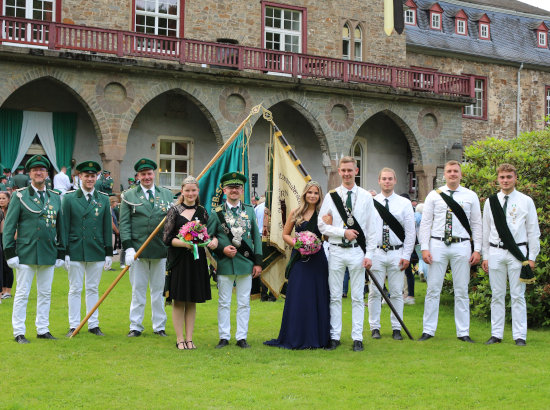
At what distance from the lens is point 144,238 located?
895 centimetres

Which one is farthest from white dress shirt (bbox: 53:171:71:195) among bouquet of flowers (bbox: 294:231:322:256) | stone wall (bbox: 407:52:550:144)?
stone wall (bbox: 407:52:550:144)

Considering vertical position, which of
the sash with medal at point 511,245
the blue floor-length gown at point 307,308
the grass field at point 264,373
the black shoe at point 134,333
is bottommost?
the grass field at point 264,373

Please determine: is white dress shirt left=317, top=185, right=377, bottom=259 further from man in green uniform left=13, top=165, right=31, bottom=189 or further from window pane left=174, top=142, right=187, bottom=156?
window pane left=174, top=142, right=187, bottom=156

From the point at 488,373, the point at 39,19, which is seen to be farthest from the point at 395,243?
the point at 39,19

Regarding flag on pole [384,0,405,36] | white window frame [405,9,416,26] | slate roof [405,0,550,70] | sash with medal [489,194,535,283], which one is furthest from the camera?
white window frame [405,9,416,26]

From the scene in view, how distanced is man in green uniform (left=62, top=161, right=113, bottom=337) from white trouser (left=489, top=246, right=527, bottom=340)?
4.79 metres

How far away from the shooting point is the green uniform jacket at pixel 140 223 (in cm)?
895

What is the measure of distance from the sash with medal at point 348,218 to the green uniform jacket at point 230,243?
1019mm

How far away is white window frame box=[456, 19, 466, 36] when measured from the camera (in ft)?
119

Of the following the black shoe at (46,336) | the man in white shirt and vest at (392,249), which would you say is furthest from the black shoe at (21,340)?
the man in white shirt and vest at (392,249)

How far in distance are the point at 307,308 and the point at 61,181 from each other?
1518cm

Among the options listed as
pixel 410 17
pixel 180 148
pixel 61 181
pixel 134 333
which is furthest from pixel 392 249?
pixel 410 17

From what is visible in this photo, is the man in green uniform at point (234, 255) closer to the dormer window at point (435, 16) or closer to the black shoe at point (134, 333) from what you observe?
the black shoe at point (134, 333)

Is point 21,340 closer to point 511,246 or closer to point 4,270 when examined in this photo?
point 4,270
